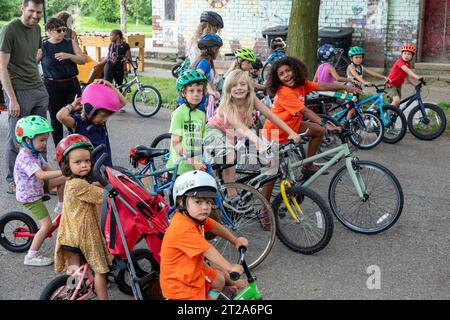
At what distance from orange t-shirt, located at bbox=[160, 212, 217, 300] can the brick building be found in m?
12.9

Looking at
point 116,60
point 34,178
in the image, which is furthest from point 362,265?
point 116,60

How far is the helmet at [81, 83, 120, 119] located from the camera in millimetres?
5566

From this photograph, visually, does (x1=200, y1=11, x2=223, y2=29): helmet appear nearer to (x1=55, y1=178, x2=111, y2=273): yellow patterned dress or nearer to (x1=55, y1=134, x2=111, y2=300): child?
(x1=55, y1=134, x2=111, y2=300): child

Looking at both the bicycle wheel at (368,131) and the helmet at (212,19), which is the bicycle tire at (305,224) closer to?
the bicycle wheel at (368,131)

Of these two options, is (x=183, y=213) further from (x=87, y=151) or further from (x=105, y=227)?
(x=87, y=151)

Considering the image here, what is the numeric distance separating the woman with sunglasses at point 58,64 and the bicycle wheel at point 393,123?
A: 14.5ft

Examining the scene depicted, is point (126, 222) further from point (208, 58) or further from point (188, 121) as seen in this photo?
point (208, 58)

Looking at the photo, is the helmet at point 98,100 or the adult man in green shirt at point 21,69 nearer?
the helmet at point 98,100

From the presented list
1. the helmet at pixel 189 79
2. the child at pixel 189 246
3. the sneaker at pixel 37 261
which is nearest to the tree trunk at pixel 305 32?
the helmet at pixel 189 79

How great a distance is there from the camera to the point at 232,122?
5887 mm

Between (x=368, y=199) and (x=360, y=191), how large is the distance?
0.22m

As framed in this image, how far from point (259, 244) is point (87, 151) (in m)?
1.81

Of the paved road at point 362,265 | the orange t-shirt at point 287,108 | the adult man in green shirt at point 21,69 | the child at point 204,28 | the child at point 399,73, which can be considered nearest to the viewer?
the paved road at point 362,265

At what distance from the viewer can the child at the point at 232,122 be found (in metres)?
5.71
